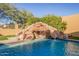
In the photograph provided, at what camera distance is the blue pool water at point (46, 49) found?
58.0 inches

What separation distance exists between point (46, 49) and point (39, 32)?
0.47 feet

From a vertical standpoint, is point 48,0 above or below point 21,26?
above

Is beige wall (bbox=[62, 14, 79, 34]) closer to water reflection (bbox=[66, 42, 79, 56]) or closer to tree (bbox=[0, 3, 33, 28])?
water reflection (bbox=[66, 42, 79, 56])

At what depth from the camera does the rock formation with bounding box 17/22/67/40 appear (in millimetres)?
1510

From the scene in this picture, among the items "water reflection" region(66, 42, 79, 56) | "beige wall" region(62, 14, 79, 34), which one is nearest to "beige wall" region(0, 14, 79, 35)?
"beige wall" region(62, 14, 79, 34)

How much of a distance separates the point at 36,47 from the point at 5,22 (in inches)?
11.9

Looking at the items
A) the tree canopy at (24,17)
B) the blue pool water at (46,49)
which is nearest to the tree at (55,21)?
the tree canopy at (24,17)

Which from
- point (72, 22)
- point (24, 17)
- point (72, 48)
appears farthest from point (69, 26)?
point (24, 17)

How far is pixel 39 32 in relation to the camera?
1526 millimetres

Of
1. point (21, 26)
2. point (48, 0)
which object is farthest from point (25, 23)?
point (48, 0)

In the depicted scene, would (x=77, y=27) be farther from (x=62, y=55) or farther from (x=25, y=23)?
(x=25, y=23)

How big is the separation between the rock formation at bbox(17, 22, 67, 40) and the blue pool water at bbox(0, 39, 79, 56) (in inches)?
1.9

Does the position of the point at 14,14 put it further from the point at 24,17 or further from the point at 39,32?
the point at 39,32

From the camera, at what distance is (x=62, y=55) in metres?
1.47
